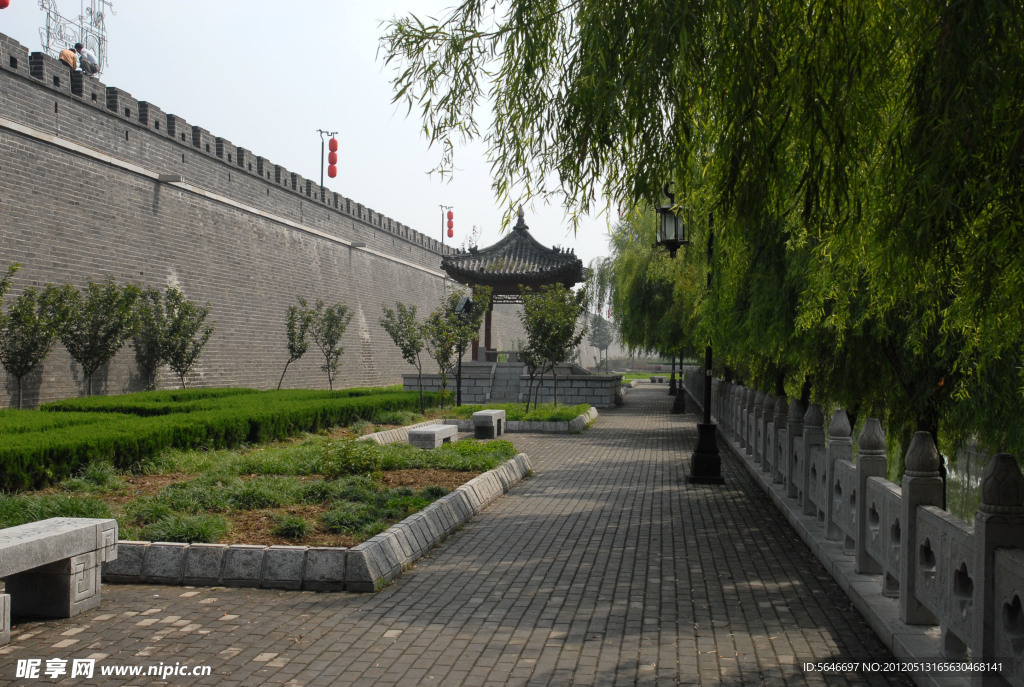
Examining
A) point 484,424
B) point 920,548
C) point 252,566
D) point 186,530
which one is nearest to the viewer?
point 920,548

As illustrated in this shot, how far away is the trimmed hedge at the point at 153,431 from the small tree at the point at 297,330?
7.41 m

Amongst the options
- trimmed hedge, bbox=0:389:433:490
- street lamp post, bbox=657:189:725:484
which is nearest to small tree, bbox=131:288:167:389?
trimmed hedge, bbox=0:389:433:490

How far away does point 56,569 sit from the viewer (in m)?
4.99

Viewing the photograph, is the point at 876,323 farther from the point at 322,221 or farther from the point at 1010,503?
the point at 322,221

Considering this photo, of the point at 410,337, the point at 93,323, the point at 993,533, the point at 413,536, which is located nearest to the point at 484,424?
the point at 93,323

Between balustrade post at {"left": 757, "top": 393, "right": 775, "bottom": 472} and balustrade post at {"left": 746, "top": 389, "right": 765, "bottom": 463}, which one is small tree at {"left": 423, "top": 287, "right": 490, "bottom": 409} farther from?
balustrade post at {"left": 757, "top": 393, "right": 775, "bottom": 472}

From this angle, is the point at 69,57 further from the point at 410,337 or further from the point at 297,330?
the point at 410,337

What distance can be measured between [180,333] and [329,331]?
29.7 ft

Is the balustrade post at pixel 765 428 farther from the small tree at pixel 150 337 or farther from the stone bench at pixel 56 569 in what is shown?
the small tree at pixel 150 337

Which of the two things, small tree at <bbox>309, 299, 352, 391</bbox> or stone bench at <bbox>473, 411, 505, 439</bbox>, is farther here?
small tree at <bbox>309, 299, 352, 391</bbox>

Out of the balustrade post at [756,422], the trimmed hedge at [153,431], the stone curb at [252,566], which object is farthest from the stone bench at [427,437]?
the stone curb at [252,566]

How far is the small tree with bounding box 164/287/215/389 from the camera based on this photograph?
1959cm

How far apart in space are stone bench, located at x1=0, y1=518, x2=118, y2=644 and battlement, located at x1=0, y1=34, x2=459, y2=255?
45.4ft

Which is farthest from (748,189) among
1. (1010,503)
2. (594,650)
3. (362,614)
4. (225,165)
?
(225,165)
